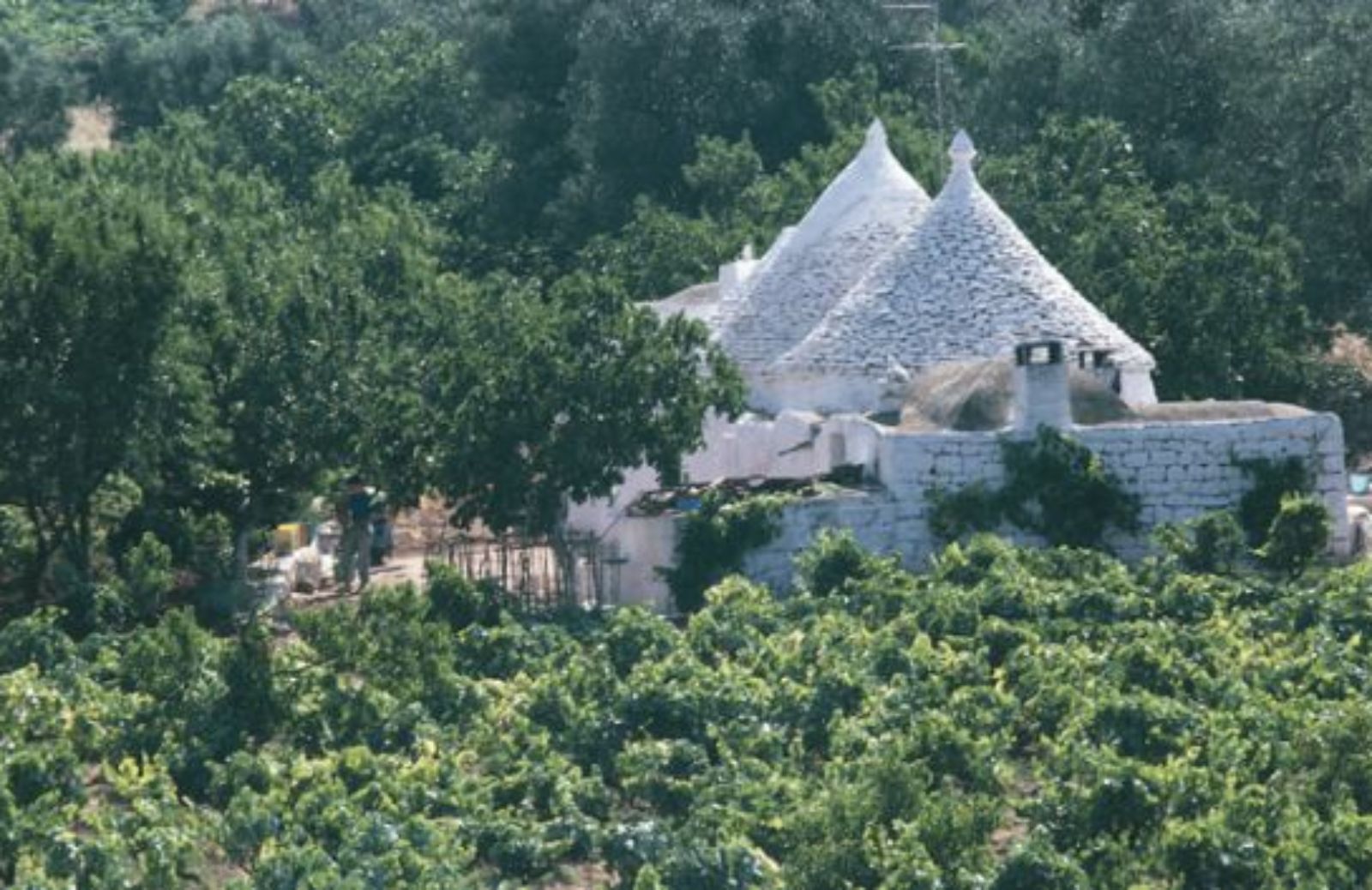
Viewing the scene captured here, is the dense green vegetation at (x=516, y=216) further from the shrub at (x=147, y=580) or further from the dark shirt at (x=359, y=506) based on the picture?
the dark shirt at (x=359, y=506)

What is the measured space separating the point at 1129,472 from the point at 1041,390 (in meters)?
1.48

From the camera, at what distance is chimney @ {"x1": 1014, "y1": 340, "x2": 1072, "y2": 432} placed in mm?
56562

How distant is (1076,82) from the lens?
81.1m

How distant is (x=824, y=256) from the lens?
6375 cm

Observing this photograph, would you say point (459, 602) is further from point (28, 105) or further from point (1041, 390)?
point (28, 105)

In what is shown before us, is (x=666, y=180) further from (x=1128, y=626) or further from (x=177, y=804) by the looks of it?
(x=177, y=804)

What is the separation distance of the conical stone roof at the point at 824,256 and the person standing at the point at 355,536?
5.26 metres

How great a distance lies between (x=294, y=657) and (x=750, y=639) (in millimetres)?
4882

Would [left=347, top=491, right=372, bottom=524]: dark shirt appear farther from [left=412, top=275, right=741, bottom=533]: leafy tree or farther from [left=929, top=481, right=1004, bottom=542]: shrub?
[left=929, top=481, right=1004, bottom=542]: shrub

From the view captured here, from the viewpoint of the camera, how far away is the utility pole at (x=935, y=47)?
77750mm

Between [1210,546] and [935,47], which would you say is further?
[935,47]

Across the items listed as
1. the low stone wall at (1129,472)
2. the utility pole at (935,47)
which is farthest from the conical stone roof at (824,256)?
the utility pole at (935,47)

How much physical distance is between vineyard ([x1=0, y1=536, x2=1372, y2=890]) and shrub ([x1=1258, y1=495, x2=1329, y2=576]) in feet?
2.91

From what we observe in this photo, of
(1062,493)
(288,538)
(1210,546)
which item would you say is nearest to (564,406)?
(1062,493)
